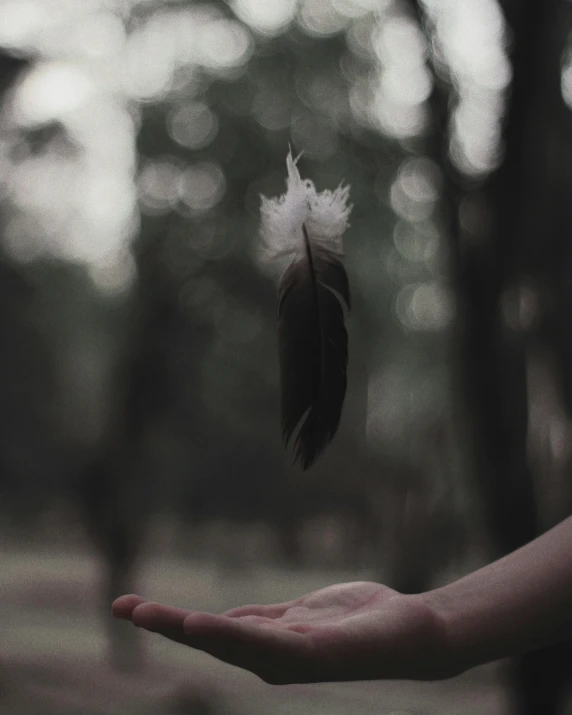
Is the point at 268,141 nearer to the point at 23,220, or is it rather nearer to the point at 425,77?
the point at 425,77

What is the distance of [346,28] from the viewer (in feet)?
23.3

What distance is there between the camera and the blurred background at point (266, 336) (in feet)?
16.2

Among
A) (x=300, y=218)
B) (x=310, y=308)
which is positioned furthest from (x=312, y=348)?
(x=300, y=218)

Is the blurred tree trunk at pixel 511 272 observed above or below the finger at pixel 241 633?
above

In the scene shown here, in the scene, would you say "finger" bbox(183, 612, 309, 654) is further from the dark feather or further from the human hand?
the dark feather

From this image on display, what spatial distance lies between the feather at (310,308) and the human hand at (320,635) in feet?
1.38

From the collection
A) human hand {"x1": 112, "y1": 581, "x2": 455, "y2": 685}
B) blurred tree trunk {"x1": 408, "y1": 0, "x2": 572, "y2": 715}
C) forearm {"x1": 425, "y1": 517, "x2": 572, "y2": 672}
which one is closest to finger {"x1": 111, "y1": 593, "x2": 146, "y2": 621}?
human hand {"x1": 112, "y1": 581, "x2": 455, "y2": 685}

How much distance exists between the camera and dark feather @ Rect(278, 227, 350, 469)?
209 centimetres

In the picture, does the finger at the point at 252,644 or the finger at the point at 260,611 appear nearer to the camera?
the finger at the point at 252,644

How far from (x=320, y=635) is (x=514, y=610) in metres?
0.42

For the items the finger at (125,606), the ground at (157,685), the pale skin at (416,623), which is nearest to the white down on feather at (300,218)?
the pale skin at (416,623)

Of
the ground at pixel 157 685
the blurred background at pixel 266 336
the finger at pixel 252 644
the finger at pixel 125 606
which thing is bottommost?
the finger at pixel 252 644

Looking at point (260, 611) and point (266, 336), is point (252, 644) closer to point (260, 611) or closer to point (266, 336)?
point (260, 611)

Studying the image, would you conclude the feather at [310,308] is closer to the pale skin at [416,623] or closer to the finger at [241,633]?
the pale skin at [416,623]
